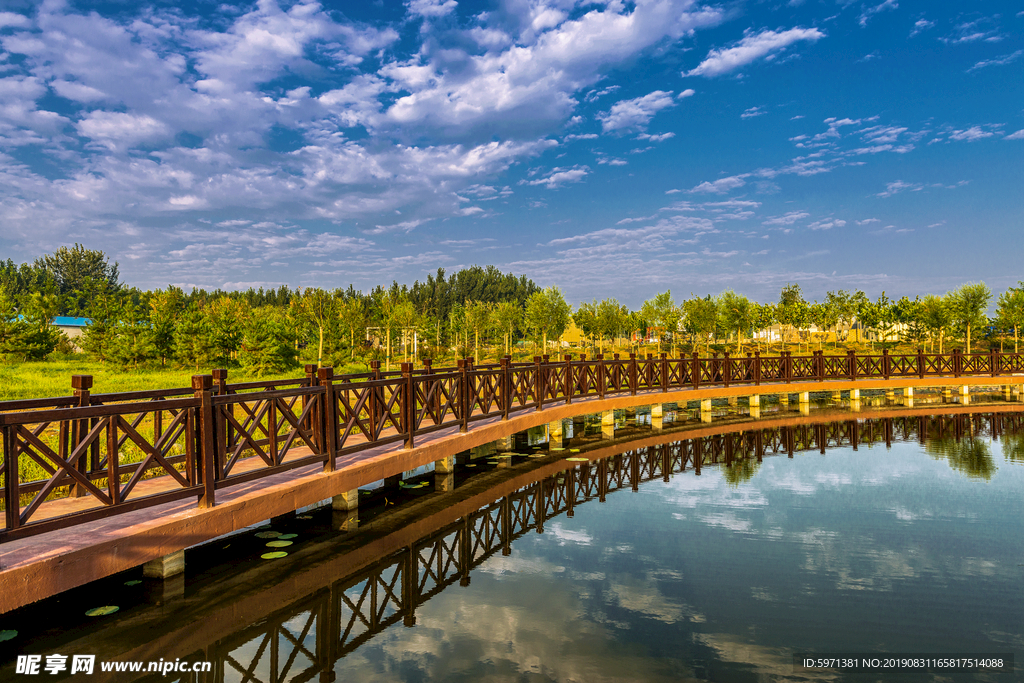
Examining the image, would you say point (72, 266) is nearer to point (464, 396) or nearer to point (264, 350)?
point (264, 350)

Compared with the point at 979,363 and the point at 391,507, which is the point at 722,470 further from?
the point at 979,363

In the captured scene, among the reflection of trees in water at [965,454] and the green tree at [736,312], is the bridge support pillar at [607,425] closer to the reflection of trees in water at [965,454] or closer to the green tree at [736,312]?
the reflection of trees in water at [965,454]

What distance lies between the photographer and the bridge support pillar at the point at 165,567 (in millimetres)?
5293

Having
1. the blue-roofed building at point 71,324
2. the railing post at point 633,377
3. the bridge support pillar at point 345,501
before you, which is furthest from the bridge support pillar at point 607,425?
the blue-roofed building at point 71,324

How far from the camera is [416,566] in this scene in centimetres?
614

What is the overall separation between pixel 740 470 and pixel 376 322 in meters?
45.0

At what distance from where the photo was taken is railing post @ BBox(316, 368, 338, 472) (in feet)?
22.2

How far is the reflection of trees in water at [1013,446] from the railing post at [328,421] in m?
13.9

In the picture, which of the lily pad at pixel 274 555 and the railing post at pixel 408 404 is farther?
the railing post at pixel 408 404

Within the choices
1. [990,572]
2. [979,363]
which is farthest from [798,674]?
[979,363]

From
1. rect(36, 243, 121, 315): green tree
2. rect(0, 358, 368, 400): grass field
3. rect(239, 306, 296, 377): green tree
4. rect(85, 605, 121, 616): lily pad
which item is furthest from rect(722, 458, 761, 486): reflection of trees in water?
rect(36, 243, 121, 315): green tree

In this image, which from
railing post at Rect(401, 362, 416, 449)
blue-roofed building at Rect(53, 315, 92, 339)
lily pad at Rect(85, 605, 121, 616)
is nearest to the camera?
lily pad at Rect(85, 605, 121, 616)

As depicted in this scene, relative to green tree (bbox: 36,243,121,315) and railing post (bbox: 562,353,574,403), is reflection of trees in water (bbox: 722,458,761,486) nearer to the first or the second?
railing post (bbox: 562,353,574,403)

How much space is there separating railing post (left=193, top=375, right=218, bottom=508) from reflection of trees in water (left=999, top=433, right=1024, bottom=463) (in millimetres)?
15121
